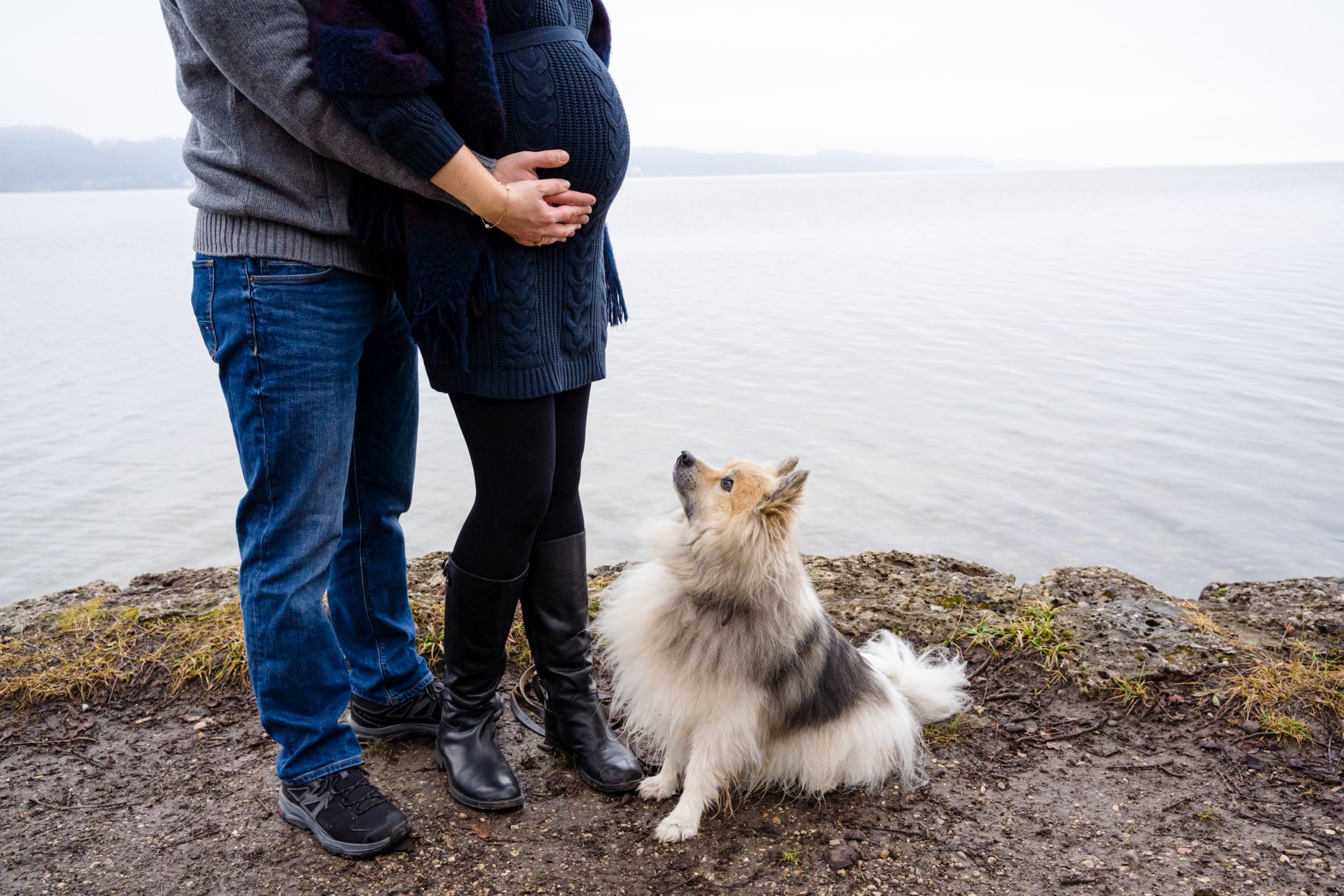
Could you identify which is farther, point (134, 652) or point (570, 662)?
point (134, 652)

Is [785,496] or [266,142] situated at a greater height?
[266,142]

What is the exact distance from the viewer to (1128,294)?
14766 mm

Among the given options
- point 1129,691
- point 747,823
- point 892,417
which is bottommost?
point 892,417

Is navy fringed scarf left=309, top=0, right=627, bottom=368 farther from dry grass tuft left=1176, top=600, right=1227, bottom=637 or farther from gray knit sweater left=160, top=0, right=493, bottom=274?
dry grass tuft left=1176, top=600, right=1227, bottom=637

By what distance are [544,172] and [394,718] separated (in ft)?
5.84

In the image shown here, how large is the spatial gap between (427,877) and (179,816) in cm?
82

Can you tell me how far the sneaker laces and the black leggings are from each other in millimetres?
622

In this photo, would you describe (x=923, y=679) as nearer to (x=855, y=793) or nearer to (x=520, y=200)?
(x=855, y=793)

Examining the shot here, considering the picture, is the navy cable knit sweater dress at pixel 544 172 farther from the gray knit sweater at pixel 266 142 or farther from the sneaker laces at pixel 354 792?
the sneaker laces at pixel 354 792

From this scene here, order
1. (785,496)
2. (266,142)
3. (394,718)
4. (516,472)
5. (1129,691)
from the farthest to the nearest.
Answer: (1129,691) < (394,718) < (785,496) < (516,472) < (266,142)

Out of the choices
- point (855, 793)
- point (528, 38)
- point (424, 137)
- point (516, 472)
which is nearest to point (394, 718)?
point (516, 472)

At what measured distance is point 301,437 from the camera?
2.04 metres

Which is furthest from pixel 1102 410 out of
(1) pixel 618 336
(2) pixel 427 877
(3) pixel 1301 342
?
(2) pixel 427 877

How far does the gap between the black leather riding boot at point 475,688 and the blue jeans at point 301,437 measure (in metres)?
0.31
